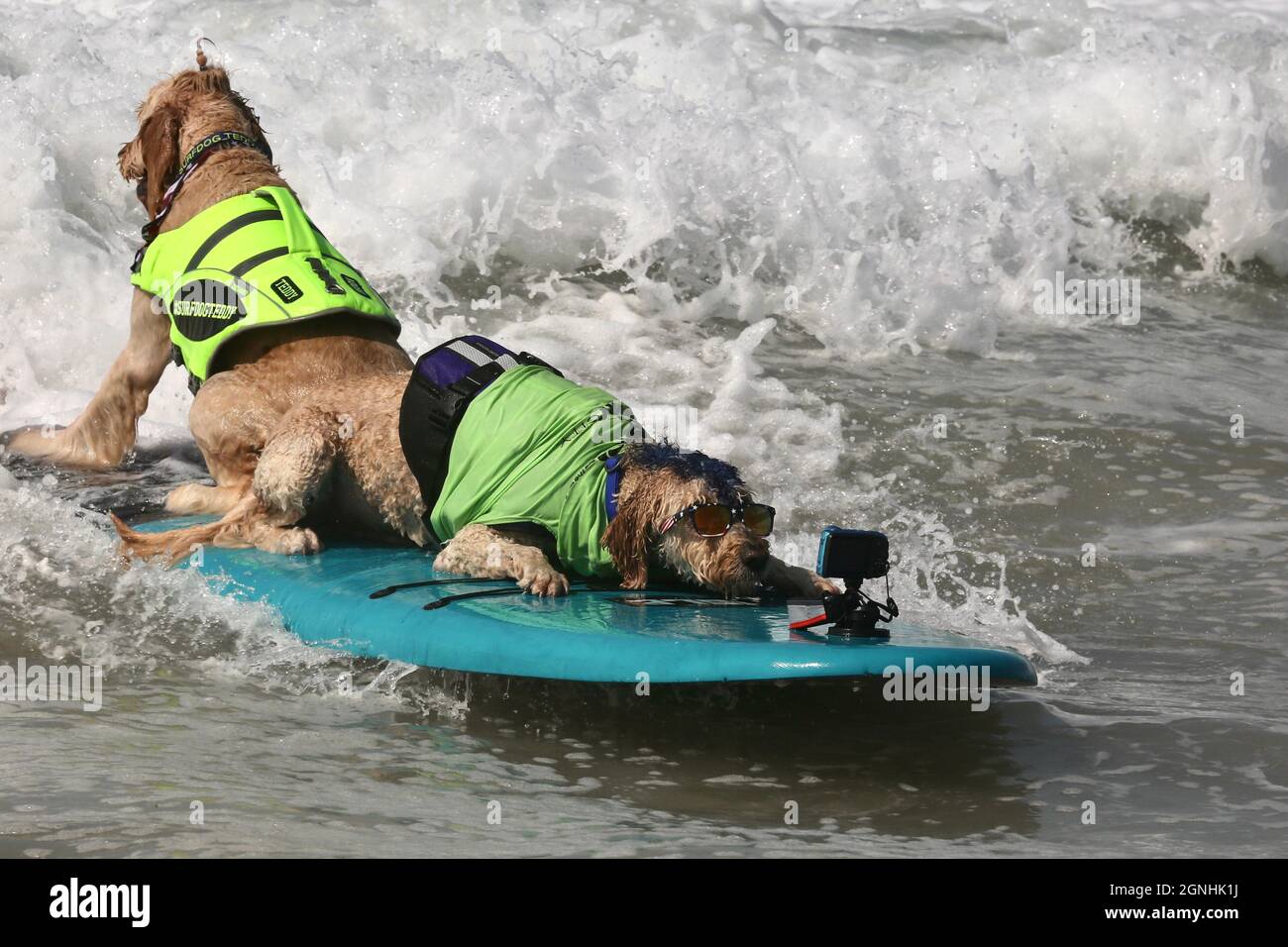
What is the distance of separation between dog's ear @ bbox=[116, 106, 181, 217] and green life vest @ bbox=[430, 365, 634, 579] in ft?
6.43

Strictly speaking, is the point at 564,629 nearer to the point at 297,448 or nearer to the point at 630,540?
the point at 630,540

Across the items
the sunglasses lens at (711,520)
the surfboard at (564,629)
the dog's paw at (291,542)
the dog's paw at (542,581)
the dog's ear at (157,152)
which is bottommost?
the surfboard at (564,629)

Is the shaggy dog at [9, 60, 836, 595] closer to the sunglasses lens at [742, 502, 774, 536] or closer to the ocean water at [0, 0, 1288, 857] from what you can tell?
the sunglasses lens at [742, 502, 774, 536]

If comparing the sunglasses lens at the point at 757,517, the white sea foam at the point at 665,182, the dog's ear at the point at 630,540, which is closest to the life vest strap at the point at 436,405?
the dog's ear at the point at 630,540

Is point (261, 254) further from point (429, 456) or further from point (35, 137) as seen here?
point (35, 137)

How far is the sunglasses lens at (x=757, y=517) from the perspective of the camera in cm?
484

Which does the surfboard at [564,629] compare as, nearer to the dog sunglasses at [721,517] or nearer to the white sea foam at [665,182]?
the dog sunglasses at [721,517]

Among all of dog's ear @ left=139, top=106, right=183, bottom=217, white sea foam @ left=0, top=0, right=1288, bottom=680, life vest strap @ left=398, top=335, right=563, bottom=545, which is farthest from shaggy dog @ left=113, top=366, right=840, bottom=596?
white sea foam @ left=0, top=0, right=1288, bottom=680

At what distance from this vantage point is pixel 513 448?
17.4 ft

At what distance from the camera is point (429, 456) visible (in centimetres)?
541

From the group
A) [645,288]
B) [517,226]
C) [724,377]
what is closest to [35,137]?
[517,226]

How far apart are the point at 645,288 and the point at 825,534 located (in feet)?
16.7

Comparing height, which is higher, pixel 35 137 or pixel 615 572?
pixel 35 137

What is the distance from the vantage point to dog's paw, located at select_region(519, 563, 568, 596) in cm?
508
